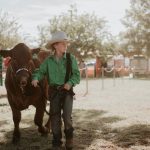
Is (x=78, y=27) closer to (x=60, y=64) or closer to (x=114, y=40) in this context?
(x=114, y=40)

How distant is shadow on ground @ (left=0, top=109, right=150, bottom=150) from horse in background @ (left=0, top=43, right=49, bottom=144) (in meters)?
0.35

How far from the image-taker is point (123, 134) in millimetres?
7383

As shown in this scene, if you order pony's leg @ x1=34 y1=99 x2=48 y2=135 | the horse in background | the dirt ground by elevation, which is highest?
the horse in background

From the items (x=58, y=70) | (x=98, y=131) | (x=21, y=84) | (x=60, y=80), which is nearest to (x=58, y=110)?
(x=60, y=80)

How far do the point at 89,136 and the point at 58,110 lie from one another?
1722 mm

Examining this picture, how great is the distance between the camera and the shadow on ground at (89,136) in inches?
256

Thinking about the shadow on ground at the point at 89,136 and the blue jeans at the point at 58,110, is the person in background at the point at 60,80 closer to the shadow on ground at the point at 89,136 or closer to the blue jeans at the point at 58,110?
the blue jeans at the point at 58,110

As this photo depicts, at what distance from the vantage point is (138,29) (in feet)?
172

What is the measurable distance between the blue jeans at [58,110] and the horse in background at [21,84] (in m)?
0.54

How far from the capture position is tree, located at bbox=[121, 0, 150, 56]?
5059 centimetres

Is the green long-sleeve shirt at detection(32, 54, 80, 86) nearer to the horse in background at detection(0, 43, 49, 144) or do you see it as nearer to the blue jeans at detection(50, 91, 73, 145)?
the blue jeans at detection(50, 91, 73, 145)

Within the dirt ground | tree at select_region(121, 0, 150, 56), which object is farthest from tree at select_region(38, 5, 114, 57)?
the dirt ground

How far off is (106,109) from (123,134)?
4423 mm

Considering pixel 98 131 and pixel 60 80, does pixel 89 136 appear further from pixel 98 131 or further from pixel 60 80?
pixel 60 80
